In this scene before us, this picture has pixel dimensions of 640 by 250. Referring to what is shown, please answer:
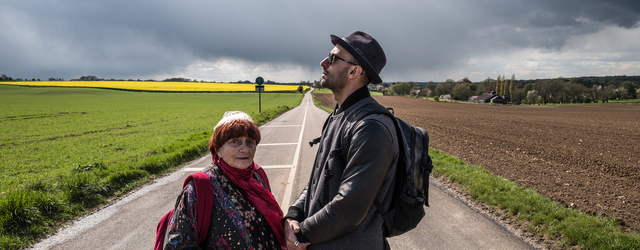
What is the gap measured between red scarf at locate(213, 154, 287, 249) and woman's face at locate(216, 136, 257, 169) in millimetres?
43

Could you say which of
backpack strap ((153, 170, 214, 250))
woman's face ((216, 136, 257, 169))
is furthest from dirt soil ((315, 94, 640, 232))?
backpack strap ((153, 170, 214, 250))

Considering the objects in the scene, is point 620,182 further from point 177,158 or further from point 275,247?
point 177,158

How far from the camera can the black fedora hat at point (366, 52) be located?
1716mm

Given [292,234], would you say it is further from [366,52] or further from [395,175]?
[366,52]

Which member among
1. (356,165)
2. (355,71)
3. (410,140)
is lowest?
(356,165)

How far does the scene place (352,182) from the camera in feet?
4.79

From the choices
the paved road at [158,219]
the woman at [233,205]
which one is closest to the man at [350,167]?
the woman at [233,205]

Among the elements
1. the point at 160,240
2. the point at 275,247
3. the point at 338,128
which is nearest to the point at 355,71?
the point at 338,128

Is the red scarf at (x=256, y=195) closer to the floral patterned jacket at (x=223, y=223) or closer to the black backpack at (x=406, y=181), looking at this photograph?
the floral patterned jacket at (x=223, y=223)

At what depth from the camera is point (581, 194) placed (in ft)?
18.1

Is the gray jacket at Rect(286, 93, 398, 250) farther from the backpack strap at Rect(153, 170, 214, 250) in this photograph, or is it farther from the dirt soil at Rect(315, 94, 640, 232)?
the dirt soil at Rect(315, 94, 640, 232)

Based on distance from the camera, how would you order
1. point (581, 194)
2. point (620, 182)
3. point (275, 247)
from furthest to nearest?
point (620, 182) < point (581, 194) < point (275, 247)

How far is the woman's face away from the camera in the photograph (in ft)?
6.12

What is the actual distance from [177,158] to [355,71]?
25.9 feet
